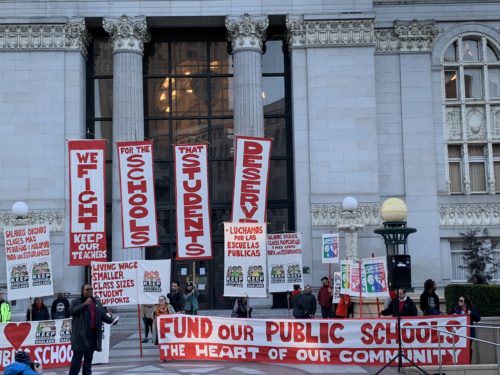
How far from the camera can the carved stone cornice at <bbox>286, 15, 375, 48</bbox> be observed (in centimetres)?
3081

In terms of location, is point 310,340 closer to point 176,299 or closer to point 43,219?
point 176,299

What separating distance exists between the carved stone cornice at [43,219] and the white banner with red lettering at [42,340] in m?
13.1

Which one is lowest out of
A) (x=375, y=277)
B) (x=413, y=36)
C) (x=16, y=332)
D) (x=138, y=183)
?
(x=16, y=332)

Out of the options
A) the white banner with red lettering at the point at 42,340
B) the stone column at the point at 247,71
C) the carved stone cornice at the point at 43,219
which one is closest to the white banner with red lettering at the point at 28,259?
the white banner with red lettering at the point at 42,340

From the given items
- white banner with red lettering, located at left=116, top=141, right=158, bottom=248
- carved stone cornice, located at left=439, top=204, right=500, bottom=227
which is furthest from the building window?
white banner with red lettering, located at left=116, top=141, right=158, bottom=248

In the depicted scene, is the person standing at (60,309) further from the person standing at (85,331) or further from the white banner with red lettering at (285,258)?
the person standing at (85,331)

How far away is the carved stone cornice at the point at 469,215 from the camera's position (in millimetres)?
31047

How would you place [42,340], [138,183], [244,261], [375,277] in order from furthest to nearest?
[138,183], [244,261], [375,277], [42,340]

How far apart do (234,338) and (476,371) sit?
540cm

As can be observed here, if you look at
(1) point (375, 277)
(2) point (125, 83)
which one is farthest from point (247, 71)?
(1) point (375, 277)

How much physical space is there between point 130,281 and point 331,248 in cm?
914

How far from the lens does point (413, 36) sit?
→ 31688mm

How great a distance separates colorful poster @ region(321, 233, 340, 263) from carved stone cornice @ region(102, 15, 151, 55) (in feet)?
39.1

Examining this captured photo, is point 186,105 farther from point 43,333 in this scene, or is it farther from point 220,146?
point 43,333
